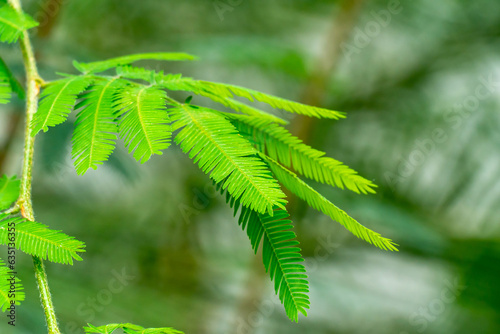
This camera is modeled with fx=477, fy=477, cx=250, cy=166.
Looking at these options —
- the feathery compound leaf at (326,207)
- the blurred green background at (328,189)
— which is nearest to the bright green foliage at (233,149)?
the feathery compound leaf at (326,207)

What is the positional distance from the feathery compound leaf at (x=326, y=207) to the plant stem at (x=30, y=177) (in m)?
0.25

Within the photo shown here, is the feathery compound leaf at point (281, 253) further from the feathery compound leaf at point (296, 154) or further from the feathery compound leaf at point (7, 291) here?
the feathery compound leaf at point (7, 291)

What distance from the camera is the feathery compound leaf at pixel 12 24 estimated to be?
0.66m

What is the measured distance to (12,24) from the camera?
26.5 inches

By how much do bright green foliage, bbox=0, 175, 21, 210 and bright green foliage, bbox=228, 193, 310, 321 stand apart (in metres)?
0.31

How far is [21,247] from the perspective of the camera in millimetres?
462

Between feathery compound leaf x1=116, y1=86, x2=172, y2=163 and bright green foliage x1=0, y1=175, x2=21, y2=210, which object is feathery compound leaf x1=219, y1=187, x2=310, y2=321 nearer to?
feathery compound leaf x1=116, y1=86, x2=172, y2=163

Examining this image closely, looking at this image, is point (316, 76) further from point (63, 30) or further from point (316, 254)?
point (63, 30)

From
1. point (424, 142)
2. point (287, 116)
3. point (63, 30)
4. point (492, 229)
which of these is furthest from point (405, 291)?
point (63, 30)

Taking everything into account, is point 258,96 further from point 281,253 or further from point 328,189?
point 328,189

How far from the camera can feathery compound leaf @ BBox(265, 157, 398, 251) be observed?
43 centimetres

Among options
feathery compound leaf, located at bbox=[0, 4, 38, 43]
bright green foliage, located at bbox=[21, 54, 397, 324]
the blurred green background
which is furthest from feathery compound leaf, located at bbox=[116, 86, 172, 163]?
the blurred green background

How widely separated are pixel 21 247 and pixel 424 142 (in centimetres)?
230

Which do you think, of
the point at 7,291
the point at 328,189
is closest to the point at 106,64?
the point at 7,291
